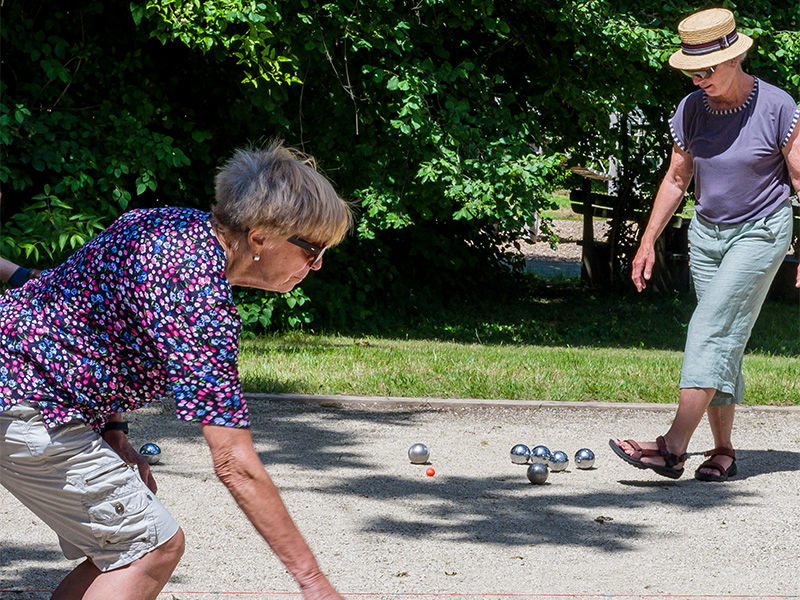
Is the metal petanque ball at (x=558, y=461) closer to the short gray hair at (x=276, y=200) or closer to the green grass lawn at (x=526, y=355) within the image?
the green grass lawn at (x=526, y=355)

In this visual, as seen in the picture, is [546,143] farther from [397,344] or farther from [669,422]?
[669,422]

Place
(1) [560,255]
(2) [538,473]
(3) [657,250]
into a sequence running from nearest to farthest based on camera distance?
1. (2) [538,473]
2. (3) [657,250]
3. (1) [560,255]

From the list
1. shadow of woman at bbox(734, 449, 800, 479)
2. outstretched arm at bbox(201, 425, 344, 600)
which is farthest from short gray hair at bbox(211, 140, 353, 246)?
shadow of woman at bbox(734, 449, 800, 479)

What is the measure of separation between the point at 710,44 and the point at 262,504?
380 centimetres

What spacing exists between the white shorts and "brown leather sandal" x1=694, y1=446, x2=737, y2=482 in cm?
376

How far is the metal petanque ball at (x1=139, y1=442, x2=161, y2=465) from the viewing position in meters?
5.87

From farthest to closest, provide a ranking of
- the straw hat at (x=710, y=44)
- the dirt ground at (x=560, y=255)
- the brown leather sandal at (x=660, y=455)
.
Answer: the dirt ground at (x=560, y=255) → the brown leather sandal at (x=660, y=455) → the straw hat at (x=710, y=44)

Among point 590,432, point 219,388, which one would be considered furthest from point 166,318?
point 590,432

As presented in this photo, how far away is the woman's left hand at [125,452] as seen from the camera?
3115 millimetres

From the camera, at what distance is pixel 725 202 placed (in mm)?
5645

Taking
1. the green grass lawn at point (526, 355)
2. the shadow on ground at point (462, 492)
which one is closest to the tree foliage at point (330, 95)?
the green grass lawn at point (526, 355)

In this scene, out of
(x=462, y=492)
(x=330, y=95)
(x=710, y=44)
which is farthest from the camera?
(x=330, y=95)

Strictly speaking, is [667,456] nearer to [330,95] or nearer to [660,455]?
[660,455]

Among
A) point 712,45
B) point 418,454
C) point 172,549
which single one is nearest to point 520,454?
point 418,454
